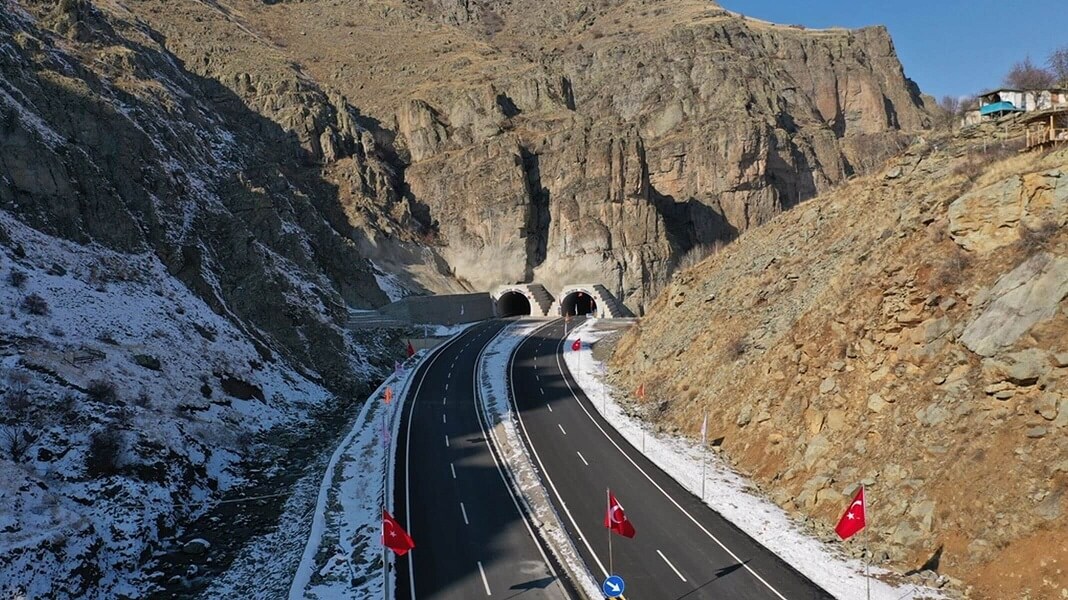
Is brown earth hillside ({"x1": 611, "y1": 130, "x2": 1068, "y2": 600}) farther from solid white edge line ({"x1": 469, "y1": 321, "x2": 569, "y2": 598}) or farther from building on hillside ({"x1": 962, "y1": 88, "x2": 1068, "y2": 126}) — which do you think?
solid white edge line ({"x1": 469, "y1": 321, "x2": 569, "y2": 598})

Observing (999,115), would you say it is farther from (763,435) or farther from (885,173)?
(763,435)

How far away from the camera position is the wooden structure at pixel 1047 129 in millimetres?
22719

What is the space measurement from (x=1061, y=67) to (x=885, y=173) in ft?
78.7

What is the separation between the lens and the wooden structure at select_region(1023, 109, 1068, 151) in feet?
74.5

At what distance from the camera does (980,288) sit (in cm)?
2017

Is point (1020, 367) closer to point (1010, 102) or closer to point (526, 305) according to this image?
point (1010, 102)

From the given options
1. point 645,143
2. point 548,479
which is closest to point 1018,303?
point 548,479

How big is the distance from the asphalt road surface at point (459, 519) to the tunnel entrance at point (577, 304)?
41717 millimetres

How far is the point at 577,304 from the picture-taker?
276 ft

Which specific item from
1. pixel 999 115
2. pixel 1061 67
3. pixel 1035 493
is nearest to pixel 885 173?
pixel 999 115

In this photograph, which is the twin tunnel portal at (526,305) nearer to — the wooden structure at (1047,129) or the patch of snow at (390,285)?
the patch of snow at (390,285)

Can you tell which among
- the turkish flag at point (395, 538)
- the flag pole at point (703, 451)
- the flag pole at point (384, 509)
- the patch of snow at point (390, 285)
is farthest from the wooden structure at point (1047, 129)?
the patch of snow at point (390, 285)

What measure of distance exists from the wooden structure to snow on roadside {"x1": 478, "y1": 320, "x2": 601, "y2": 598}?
74.7 ft

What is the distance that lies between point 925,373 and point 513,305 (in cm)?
6493
